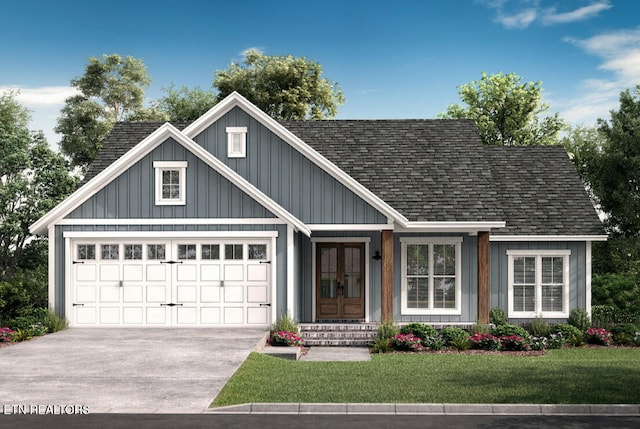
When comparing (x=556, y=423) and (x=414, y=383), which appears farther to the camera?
(x=414, y=383)

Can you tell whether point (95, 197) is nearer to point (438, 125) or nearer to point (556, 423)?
point (438, 125)

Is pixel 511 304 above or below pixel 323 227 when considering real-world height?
below

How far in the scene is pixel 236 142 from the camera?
25.4 m

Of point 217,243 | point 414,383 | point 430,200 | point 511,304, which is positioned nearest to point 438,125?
point 430,200

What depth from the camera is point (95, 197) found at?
2298cm

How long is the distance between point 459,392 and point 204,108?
4015 cm

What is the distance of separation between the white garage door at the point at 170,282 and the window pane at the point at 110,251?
20 millimetres

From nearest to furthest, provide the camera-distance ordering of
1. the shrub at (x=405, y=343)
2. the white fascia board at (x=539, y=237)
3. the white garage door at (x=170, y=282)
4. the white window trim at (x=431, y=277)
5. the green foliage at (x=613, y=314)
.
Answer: the shrub at (x=405, y=343), the white garage door at (x=170, y=282), the white window trim at (x=431, y=277), the white fascia board at (x=539, y=237), the green foliage at (x=613, y=314)

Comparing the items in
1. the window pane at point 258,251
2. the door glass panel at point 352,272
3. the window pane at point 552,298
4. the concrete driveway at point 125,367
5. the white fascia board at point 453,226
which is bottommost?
the concrete driveway at point 125,367

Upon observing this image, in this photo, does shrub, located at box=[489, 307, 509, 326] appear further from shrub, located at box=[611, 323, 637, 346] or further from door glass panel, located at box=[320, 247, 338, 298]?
door glass panel, located at box=[320, 247, 338, 298]

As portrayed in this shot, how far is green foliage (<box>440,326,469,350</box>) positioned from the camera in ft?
71.2

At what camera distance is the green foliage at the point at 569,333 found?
23.0 metres

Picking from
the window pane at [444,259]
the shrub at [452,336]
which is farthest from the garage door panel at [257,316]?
the window pane at [444,259]

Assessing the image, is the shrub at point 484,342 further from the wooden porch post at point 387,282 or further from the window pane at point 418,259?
the window pane at point 418,259
